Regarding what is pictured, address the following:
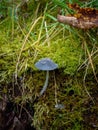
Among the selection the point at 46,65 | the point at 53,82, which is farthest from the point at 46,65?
the point at 53,82

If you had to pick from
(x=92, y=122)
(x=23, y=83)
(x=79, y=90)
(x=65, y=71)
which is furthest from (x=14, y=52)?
(x=92, y=122)

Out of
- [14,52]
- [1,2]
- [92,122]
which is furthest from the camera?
[1,2]

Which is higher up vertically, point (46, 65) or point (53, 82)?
point (46, 65)

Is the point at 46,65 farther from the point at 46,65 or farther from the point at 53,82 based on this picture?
the point at 53,82

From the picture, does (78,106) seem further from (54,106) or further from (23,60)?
(23,60)
